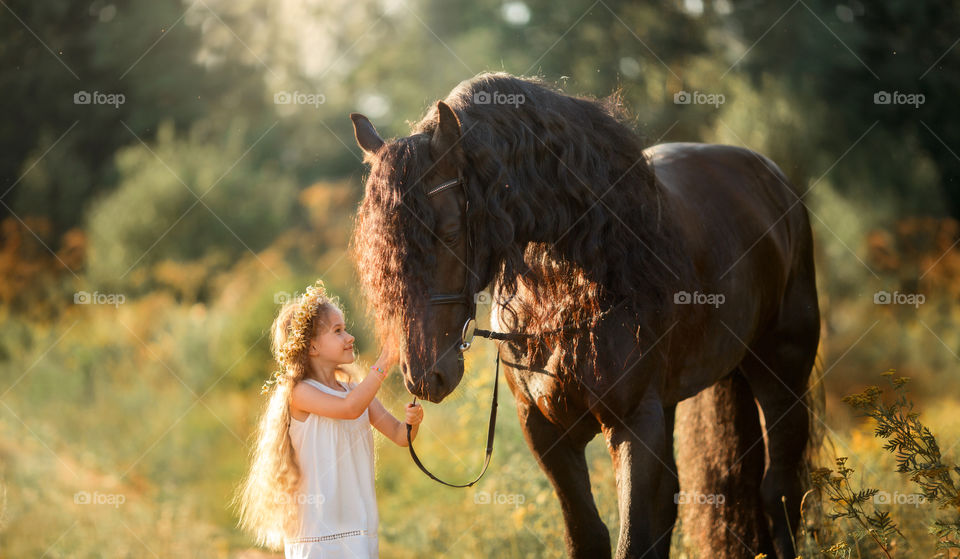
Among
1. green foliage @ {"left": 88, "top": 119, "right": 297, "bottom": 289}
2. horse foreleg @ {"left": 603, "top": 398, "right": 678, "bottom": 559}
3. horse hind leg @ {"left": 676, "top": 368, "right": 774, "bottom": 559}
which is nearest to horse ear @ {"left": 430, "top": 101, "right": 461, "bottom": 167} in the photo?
horse foreleg @ {"left": 603, "top": 398, "right": 678, "bottom": 559}

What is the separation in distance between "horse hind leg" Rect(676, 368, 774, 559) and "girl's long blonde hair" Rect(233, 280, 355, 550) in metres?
2.15

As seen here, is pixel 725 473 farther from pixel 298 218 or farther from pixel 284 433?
pixel 298 218

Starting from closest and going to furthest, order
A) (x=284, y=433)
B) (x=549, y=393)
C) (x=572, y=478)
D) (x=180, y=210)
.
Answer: (x=549, y=393)
(x=284, y=433)
(x=572, y=478)
(x=180, y=210)

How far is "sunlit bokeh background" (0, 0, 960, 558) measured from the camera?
693cm

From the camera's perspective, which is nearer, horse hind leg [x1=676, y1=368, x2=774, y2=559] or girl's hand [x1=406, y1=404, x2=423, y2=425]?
girl's hand [x1=406, y1=404, x2=423, y2=425]

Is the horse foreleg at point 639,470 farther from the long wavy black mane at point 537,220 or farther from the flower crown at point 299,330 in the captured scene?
the flower crown at point 299,330

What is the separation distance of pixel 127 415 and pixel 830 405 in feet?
25.2

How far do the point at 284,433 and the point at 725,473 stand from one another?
242 centimetres

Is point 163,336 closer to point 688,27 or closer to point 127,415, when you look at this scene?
point 127,415

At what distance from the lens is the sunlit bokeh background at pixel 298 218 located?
6930mm

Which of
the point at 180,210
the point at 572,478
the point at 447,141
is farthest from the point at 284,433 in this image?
the point at 180,210

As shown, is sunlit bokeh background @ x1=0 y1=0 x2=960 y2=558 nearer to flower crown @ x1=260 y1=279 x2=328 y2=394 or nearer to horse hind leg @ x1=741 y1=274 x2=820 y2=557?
flower crown @ x1=260 y1=279 x2=328 y2=394

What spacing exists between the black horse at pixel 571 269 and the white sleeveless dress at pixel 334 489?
70 centimetres

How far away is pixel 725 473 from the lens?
4.66m
